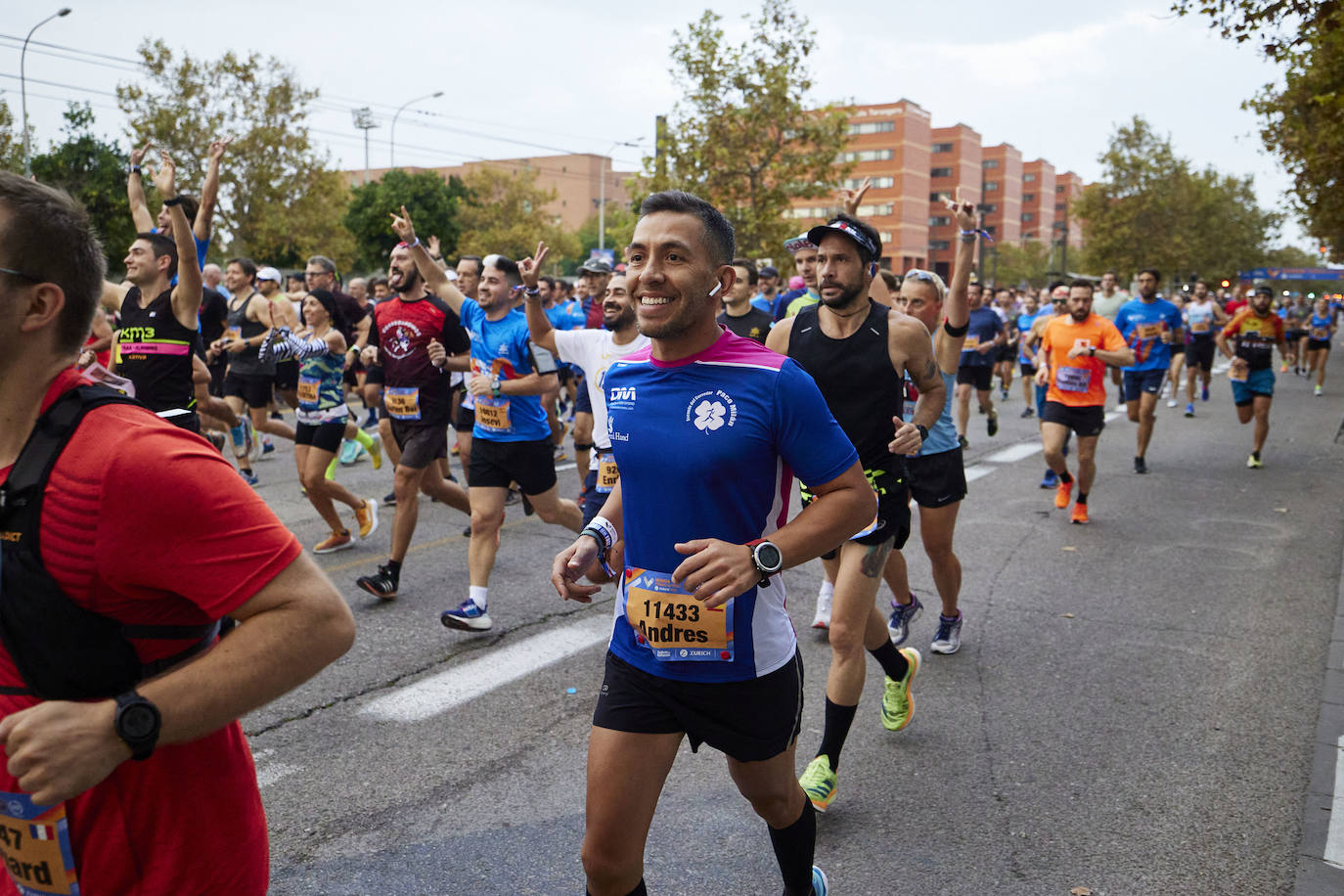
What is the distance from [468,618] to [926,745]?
8.81 feet

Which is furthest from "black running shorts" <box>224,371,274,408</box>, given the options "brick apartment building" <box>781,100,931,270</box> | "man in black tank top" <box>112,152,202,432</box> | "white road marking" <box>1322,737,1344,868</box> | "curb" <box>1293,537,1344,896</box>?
"brick apartment building" <box>781,100,931,270</box>

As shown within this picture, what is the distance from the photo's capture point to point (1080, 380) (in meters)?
9.53

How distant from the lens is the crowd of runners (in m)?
1.63

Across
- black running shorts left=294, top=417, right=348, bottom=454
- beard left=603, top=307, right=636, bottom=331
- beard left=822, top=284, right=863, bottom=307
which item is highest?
beard left=822, top=284, right=863, bottom=307

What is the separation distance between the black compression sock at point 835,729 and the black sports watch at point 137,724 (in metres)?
3.02

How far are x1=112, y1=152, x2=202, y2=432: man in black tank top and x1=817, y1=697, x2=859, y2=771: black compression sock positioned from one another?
4055mm

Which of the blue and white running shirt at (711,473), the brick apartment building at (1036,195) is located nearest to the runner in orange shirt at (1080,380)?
the blue and white running shirt at (711,473)

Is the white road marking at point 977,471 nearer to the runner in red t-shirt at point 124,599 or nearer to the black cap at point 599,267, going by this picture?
the black cap at point 599,267

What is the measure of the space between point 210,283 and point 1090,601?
33.3ft

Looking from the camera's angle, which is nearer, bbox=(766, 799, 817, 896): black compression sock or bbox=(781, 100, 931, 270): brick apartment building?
bbox=(766, 799, 817, 896): black compression sock

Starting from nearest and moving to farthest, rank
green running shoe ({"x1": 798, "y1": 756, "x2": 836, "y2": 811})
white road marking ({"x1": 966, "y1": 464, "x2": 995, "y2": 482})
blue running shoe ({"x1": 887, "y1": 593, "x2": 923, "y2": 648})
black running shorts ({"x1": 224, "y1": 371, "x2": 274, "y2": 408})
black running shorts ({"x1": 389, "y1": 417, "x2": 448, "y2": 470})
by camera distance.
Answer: green running shoe ({"x1": 798, "y1": 756, "x2": 836, "y2": 811}) < blue running shoe ({"x1": 887, "y1": 593, "x2": 923, "y2": 648}) < black running shorts ({"x1": 389, "y1": 417, "x2": 448, "y2": 470}) < black running shorts ({"x1": 224, "y1": 371, "x2": 274, "y2": 408}) < white road marking ({"x1": 966, "y1": 464, "x2": 995, "y2": 482})

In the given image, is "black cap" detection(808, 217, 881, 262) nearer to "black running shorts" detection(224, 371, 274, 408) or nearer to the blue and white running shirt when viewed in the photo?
the blue and white running shirt

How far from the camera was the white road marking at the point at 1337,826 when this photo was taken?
362 centimetres

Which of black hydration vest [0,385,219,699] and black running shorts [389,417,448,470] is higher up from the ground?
black hydration vest [0,385,219,699]
